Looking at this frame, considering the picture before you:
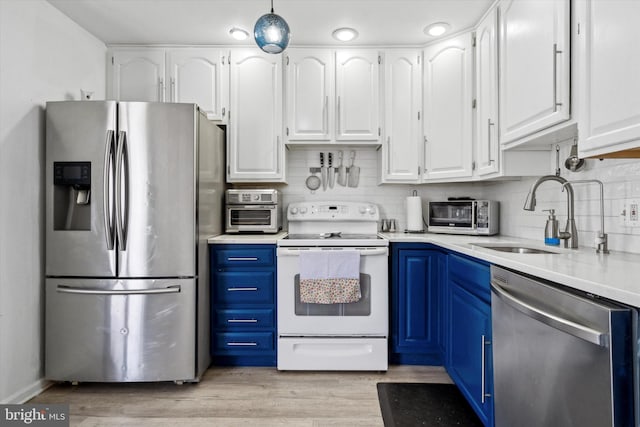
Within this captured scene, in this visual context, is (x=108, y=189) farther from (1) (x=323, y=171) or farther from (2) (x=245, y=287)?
(1) (x=323, y=171)

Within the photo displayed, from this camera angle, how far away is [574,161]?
1.85 metres

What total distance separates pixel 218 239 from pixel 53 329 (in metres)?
1.12

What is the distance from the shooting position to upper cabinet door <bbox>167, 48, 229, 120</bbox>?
9.00 feet

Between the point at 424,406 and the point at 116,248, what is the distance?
2.07 meters

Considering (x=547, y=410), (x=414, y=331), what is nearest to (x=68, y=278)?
(x=414, y=331)

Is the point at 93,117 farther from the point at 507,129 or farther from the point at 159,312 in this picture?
the point at 507,129

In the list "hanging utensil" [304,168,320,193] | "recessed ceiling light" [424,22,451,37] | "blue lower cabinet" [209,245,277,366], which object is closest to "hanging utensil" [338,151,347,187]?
"hanging utensil" [304,168,320,193]

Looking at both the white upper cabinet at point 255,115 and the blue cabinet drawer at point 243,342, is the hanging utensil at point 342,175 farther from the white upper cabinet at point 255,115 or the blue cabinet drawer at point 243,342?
the blue cabinet drawer at point 243,342

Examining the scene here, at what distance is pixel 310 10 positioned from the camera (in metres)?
2.29

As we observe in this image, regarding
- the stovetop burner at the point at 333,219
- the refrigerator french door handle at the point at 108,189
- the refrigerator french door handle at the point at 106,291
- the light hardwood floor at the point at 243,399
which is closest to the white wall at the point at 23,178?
the refrigerator french door handle at the point at 106,291

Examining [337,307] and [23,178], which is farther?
[337,307]

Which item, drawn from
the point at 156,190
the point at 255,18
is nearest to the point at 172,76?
the point at 255,18

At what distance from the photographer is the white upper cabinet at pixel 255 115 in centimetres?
274

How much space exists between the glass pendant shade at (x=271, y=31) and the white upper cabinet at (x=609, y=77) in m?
Result: 1.31
